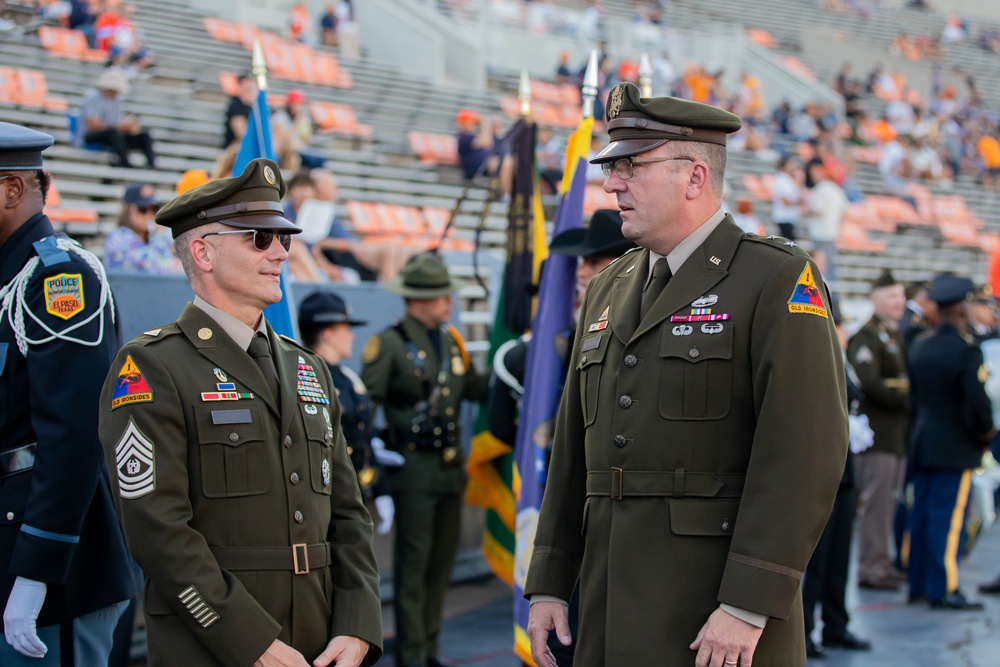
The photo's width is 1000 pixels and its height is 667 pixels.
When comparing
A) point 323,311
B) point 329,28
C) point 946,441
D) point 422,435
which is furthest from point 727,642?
point 329,28

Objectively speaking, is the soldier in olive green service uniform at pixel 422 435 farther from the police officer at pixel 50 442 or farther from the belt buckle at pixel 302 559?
the belt buckle at pixel 302 559

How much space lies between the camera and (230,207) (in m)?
2.96

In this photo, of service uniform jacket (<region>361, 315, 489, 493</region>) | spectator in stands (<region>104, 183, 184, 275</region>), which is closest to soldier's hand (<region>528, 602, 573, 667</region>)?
service uniform jacket (<region>361, 315, 489, 493</region>)

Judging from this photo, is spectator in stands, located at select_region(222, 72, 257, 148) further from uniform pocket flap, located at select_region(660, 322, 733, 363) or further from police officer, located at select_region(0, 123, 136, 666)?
uniform pocket flap, located at select_region(660, 322, 733, 363)

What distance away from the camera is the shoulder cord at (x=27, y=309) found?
3.10m

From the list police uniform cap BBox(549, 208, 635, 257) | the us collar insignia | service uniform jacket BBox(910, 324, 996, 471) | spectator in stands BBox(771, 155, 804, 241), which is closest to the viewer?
the us collar insignia

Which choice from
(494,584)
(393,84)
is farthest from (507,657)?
(393,84)

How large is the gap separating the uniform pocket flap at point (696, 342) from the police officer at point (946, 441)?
5627 millimetres

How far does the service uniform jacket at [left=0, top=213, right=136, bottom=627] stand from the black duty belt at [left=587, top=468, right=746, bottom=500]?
55.3 inches

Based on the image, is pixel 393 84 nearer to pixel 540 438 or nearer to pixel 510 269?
pixel 510 269

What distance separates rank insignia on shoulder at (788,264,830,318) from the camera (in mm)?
2605

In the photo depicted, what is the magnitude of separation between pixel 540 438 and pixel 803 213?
48.8 ft

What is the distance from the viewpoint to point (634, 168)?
9.15 ft

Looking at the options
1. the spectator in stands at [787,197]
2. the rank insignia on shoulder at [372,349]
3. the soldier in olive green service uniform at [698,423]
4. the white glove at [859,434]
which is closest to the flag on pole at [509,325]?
the rank insignia on shoulder at [372,349]
